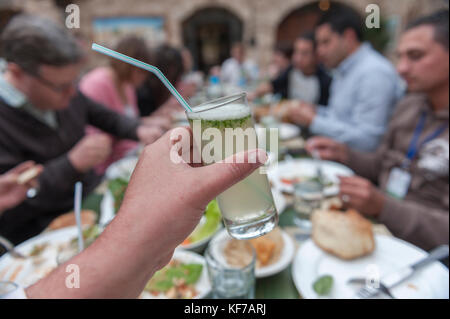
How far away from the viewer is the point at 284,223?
142 centimetres

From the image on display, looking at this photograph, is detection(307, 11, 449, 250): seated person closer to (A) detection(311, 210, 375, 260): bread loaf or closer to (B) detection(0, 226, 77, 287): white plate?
(A) detection(311, 210, 375, 260): bread loaf

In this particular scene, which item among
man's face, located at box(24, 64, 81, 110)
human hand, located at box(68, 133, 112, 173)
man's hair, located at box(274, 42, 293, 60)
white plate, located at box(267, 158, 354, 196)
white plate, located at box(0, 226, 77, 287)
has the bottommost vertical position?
white plate, located at box(0, 226, 77, 287)

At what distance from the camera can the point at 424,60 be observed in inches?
67.8

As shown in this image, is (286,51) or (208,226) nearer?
(208,226)

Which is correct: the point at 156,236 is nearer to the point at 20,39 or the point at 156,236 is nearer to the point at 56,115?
the point at 20,39

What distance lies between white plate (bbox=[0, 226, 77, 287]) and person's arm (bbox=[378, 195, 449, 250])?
161cm

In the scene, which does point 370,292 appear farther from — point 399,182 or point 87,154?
point 87,154

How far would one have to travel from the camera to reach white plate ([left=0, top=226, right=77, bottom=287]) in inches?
43.1

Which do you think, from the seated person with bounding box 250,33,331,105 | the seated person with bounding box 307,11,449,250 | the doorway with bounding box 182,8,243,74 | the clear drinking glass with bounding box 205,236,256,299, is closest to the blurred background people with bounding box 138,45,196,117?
the seated person with bounding box 250,33,331,105

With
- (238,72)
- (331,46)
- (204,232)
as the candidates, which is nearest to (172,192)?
(204,232)

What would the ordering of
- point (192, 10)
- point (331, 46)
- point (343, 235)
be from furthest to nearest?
1. point (192, 10)
2. point (331, 46)
3. point (343, 235)

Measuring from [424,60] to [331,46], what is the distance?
1.51m

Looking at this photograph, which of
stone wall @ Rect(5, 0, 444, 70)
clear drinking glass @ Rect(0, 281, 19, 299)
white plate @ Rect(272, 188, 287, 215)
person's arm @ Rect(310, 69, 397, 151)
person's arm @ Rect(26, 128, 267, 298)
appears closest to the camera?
person's arm @ Rect(26, 128, 267, 298)
